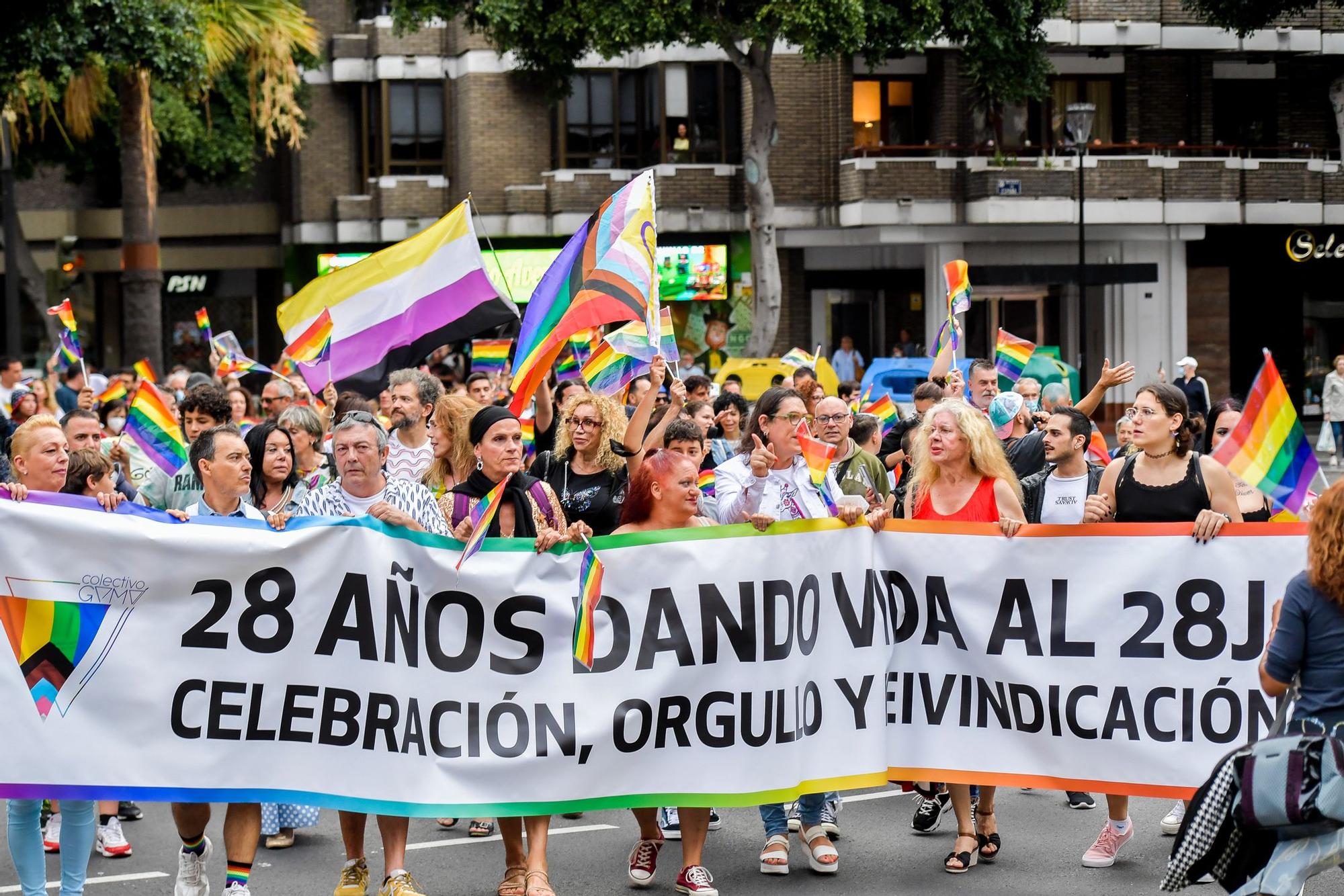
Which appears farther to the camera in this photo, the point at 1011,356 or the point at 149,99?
the point at 149,99

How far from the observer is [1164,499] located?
6.95 m

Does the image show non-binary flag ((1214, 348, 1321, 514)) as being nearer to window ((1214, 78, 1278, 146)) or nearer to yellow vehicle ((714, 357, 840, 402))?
yellow vehicle ((714, 357, 840, 402))

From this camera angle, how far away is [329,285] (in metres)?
11.2

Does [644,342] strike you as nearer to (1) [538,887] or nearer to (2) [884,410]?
(1) [538,887]

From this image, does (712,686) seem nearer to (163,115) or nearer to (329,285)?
(329,285)

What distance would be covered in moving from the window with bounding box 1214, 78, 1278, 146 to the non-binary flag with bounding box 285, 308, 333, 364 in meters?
28.0

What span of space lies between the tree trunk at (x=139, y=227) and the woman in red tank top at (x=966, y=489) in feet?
63.3


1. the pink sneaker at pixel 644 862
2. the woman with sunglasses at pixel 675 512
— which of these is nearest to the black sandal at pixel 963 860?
the woman with sunglasses at pixel 675 512

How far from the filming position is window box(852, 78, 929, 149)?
33.7 meters

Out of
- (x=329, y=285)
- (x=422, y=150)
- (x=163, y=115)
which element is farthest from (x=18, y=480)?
(x=422, y=150)

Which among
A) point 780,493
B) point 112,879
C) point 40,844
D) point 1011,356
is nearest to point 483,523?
point 780,493

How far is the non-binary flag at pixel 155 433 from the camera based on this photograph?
10.1 m

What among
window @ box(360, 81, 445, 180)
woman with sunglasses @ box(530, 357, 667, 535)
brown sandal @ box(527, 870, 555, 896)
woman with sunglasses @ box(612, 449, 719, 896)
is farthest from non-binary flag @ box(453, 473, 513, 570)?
window @ box(360, 81, 445, 180)

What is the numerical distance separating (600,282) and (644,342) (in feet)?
1.59
